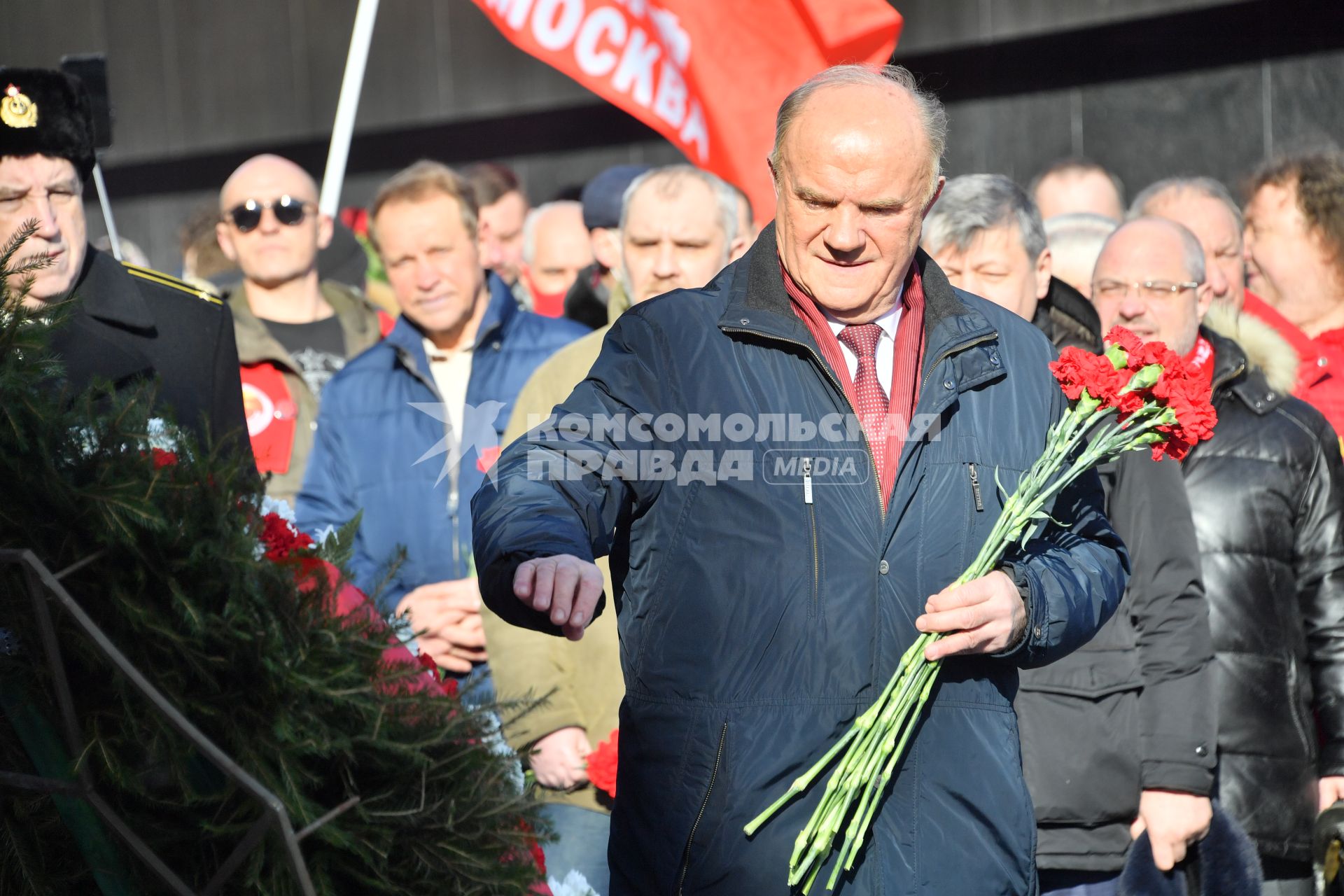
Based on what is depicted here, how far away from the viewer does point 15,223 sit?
3570 mm

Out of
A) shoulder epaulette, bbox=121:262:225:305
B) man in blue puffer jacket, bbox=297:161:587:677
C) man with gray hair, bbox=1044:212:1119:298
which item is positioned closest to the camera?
shoulder epaulette, bbox=121:262:225:305

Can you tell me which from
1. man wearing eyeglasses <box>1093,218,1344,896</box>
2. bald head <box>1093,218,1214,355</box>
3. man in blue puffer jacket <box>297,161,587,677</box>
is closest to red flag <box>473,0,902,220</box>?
man in blue puffer jacket <box>297,161,587,677</box>

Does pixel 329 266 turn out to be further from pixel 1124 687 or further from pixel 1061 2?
pixel 1124 687

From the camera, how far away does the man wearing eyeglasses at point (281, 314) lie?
19.5 ft

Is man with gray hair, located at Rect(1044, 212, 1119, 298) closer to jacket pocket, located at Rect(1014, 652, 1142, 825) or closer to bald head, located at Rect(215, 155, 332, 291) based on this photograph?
jacket pocket, located at Rect(1014, 652, 1142, 825)

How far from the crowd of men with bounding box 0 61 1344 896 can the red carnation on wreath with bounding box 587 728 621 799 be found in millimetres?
113

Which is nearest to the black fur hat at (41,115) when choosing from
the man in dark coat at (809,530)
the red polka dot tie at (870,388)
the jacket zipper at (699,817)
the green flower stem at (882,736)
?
the man in dark coat at (809,530)

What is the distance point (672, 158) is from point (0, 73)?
7465 millimetres

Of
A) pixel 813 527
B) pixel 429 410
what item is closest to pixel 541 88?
pixel 429 410

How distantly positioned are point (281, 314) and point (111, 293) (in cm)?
266

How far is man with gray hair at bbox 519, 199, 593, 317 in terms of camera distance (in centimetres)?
801

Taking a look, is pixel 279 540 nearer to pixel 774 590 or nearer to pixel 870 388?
pixel 774 590

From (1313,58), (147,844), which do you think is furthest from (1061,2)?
(147,844)

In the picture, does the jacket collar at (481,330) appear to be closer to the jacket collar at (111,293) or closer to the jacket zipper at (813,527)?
the jacket collar at (111,293)
